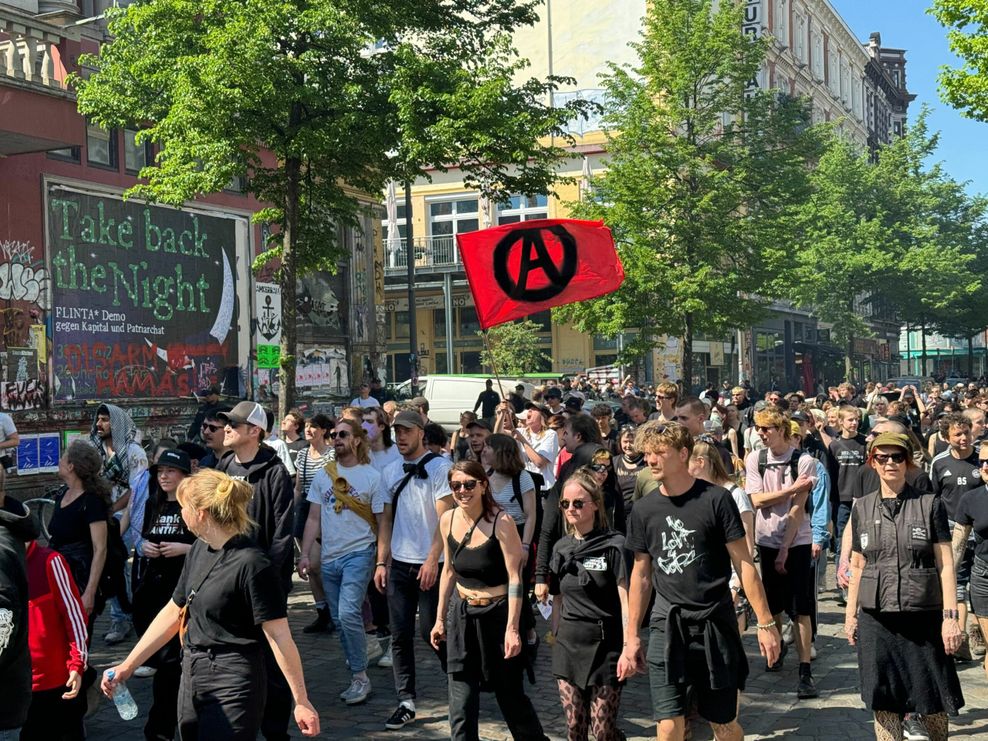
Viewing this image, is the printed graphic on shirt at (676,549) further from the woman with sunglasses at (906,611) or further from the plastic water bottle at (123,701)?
the plastic water bottle at (123,701)

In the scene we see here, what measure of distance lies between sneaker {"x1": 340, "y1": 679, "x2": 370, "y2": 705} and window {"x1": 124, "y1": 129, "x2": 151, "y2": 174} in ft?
51.3

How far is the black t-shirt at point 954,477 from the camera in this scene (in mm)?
8289

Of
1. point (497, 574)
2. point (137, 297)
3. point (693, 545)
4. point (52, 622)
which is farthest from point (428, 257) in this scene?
point (52, 622)

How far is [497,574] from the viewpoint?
235 inches

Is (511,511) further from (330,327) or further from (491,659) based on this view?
(330,327)

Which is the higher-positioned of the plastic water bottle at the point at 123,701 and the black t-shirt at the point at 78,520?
the black t-shirt at the point at 78,520

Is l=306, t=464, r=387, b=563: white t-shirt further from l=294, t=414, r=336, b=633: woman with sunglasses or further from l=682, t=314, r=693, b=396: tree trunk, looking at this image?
l=682, t=314, r=693, b=396: tree trunk

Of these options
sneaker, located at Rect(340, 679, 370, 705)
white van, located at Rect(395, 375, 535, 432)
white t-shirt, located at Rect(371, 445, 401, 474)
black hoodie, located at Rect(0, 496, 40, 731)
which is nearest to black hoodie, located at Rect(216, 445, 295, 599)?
sneaker, located at Rect(340, 679, 370, 705)

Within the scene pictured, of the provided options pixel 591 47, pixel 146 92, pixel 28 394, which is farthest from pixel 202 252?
pixel 591 47

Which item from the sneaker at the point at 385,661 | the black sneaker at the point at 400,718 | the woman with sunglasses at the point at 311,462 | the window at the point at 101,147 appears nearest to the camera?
the black sneaker at the point at 400,718

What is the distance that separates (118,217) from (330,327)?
1002 centimetres

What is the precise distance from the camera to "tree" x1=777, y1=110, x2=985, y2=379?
A: 46.1 m

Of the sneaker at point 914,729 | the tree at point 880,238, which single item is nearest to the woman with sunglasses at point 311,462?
the sneaker at point 914,729

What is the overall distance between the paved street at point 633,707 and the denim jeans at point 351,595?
0.34m
